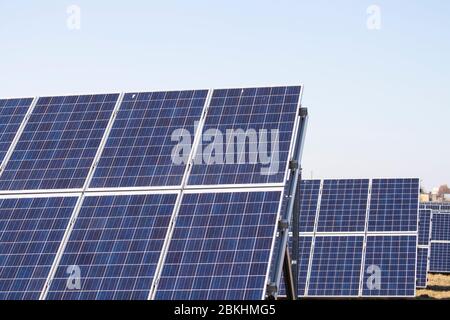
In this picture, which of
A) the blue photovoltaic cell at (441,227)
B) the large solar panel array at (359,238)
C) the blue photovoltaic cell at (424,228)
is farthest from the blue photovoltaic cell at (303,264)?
the blue photovoltaic cell at (441,227)

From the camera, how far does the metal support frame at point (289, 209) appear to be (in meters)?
18.5

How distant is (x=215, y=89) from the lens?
22.7 metres

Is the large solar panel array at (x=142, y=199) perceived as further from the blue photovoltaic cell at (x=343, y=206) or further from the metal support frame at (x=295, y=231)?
the blue photovoltaic cell at (x=343, y=206)

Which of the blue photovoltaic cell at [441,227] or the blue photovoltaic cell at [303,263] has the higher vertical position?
the blue photovoltaic cell at [441,227]

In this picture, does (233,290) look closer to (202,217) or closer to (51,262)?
(202,217)

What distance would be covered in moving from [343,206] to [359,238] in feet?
7.74

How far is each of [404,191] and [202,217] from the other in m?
19.4

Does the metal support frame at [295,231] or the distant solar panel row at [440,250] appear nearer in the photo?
the metal support frame at [295,231]

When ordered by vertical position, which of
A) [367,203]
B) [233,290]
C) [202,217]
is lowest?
[233,290]

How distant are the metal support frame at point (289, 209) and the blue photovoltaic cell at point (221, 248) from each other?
0.46m

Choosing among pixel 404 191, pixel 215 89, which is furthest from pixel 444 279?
pixel 215 89

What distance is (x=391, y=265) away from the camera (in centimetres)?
3431

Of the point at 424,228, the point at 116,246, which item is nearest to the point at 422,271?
the point at 424,228

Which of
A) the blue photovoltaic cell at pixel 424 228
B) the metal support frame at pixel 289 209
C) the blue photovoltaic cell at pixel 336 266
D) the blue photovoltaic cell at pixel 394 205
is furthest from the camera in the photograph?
the blue photovoltaic cell at pixel 424 228
